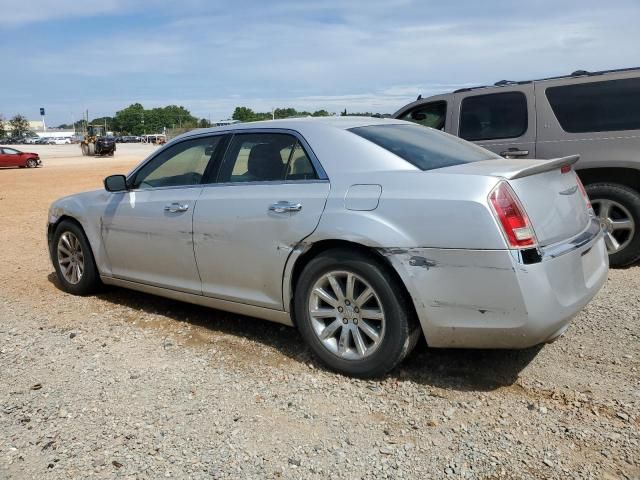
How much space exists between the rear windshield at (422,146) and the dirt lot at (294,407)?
4.21 ft

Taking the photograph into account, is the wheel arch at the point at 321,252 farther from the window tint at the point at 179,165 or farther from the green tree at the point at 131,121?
the green tree at the point at 131,121

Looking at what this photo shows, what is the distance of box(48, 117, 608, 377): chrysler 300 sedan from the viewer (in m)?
3.21

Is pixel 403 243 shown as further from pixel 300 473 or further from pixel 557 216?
pixel 300 473

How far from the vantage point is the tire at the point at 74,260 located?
559 cm

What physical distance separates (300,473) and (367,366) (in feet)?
3.15

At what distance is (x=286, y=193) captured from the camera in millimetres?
3992

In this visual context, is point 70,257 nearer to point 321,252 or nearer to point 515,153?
point 321,252

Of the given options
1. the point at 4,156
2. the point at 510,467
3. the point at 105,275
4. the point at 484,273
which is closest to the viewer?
the point at 510,467

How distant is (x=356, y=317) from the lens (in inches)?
144

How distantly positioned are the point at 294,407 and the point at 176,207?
6.35ft

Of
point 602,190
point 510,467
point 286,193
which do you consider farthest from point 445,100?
point 510,467

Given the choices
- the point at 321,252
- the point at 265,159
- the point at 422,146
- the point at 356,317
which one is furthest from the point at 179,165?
the point at 356,317

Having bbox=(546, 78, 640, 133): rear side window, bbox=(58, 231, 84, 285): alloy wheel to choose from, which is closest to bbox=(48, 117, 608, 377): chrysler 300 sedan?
bbox=(58, 231, 84, 285): alloy wheel

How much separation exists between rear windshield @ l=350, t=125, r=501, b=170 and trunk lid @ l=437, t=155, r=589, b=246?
0.50 feet
